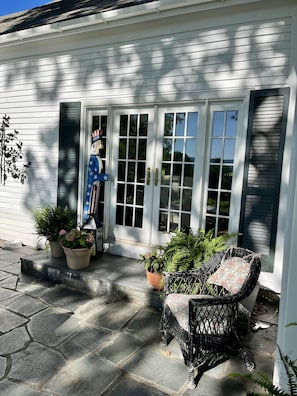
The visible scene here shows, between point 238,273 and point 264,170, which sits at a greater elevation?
point 264,170

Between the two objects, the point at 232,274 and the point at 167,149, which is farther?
the point at 167,149

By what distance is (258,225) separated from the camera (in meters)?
3.11

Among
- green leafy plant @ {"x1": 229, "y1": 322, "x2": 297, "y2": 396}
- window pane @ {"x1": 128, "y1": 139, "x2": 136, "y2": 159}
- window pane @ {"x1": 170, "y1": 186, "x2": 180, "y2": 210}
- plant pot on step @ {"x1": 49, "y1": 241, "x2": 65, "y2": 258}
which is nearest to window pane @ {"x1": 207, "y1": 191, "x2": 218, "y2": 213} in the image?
window pane @ {"x1": 170, "y1": 186, "x2": 180, "y2": 210}

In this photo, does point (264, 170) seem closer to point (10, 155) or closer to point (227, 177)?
point (227, 177)

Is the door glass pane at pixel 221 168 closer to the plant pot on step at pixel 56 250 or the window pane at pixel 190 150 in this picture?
the window pane at pixel 190 150

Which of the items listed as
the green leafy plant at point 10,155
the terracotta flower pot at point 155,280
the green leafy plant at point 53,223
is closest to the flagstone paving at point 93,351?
the terracotta flower pot at point 155,280

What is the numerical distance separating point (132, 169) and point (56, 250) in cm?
149

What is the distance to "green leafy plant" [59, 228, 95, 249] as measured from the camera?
3383 millimetres

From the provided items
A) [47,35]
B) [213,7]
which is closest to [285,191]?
[213,7]

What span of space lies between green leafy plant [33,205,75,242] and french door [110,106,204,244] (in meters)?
0.63

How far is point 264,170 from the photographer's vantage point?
3051 mm

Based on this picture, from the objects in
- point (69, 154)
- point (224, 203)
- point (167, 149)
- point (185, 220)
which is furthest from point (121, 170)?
point (224, 203)

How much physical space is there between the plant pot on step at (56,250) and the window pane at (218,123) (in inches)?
96.3

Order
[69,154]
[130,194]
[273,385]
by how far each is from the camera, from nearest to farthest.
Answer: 1. [273,385]
2. [130,194]
3. [69,154]
